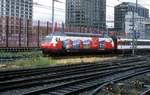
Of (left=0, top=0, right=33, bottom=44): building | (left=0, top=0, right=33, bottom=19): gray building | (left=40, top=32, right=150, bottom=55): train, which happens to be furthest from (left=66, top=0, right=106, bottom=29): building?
(left=0, top=0, right=33, bottom=44): building

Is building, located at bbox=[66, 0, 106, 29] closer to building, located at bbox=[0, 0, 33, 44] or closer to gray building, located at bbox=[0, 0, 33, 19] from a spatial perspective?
gray building, located at bbox=[0, 0, 33, 19]

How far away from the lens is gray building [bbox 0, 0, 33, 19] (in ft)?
144

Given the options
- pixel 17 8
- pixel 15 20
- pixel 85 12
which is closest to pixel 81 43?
pixel 15 20

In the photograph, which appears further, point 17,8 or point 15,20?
point 17,8

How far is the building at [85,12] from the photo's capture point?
186 feet

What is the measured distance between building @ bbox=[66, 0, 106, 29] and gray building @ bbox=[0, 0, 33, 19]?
8627mm

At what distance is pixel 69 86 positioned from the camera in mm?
15531

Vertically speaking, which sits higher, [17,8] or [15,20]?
[17,8]

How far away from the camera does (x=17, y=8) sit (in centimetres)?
4666

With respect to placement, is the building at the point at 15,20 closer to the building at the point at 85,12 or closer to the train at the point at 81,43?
the train at the point at 81,43

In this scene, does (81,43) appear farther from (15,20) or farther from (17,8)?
(17,8)

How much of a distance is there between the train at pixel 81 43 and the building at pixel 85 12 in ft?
24.4

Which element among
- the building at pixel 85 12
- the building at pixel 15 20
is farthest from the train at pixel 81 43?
the building at pixel 85 12

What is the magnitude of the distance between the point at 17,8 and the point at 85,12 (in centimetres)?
1522
